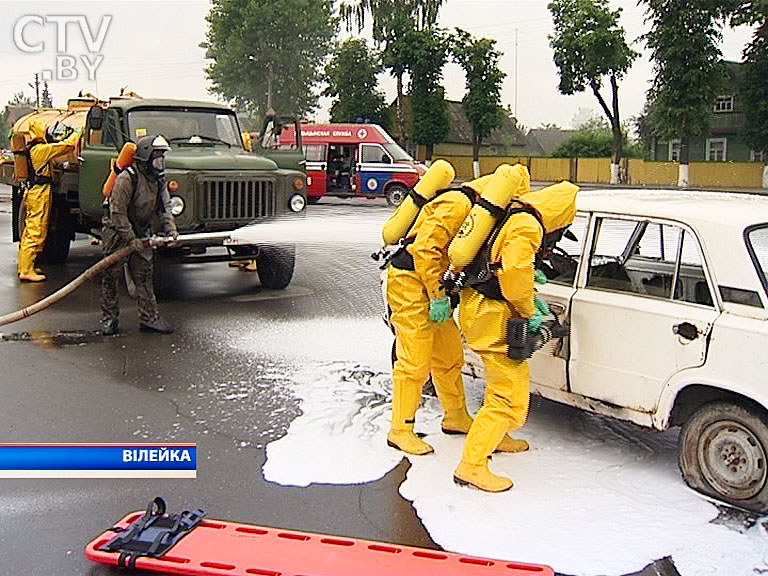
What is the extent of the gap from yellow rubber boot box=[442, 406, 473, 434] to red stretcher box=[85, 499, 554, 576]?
62.1 inches

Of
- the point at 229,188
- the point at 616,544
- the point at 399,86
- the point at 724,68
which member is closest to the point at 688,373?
the point at 616,544

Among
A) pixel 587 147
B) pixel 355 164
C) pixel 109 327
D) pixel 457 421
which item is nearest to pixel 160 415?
pixel 457 421

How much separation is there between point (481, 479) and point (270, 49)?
51.4 m

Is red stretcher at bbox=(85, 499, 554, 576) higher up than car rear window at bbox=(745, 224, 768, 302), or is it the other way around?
car rear window at bbox=(745, 224, 768, 302)

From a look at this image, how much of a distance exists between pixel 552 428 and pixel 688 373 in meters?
1.43

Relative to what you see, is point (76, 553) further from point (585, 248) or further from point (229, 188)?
point (229, 188)

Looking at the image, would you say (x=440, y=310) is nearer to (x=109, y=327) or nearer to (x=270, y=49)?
(x=109, y=327)

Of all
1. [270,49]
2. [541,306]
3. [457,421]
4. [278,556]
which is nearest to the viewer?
[278,556]

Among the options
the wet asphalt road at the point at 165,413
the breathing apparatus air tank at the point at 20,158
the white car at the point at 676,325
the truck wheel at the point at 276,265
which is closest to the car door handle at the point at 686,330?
the white car at the point at 676,325

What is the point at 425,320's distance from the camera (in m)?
5.08

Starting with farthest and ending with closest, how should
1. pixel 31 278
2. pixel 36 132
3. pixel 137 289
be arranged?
pixel 36 132 → pixel 31 278 → pixel 137 289

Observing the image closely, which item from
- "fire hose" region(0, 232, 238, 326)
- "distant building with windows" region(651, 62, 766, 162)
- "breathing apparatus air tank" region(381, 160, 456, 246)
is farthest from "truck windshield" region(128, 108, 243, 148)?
"distant building with windows" region(651, 62, 766, 162)

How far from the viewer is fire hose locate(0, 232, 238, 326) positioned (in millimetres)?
7191

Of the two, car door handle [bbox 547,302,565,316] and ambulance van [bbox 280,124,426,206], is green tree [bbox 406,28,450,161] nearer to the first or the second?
ambulance van [bbox 280,124,426,206]
